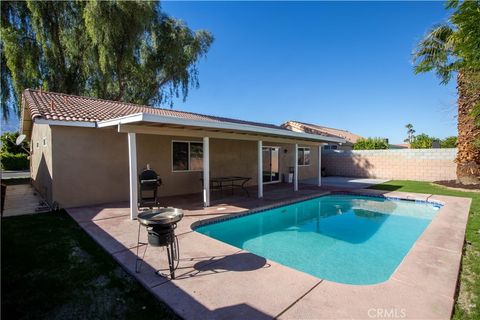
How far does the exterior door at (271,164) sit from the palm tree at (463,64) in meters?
8.33

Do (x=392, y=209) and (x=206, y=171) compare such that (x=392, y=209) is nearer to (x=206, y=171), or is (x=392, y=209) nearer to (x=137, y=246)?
(x=206, y=171)

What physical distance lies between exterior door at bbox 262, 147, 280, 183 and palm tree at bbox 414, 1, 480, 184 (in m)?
8.33

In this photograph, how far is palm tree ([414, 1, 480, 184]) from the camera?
3389 mm

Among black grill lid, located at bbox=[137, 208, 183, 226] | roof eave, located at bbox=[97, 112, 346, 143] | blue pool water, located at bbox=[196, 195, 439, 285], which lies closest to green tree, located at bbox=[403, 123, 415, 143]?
blue pool water, located at bbox=[196, 195, 439, 285]

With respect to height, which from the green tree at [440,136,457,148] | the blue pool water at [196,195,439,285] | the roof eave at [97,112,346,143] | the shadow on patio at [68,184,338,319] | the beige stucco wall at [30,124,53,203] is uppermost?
the green tree at [440,136,457,148]

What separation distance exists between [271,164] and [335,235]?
29.4 ft

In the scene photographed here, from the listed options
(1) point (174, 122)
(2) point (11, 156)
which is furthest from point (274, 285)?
(2) point (11, 156)

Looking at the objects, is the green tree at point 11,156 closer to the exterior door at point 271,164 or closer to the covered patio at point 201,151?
A: the covered patio at point 201,151

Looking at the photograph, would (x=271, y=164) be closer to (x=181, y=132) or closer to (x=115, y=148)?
(x=181, y=132)

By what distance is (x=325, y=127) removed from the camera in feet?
114

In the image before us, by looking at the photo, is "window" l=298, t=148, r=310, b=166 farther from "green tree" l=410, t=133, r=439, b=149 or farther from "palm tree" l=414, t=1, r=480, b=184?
"green tree" l=410, t=133, r=439, b=149

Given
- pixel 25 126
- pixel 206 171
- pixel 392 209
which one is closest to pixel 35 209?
pixel 206 171

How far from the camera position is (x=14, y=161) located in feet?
→ 76.6

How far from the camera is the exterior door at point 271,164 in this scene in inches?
609
